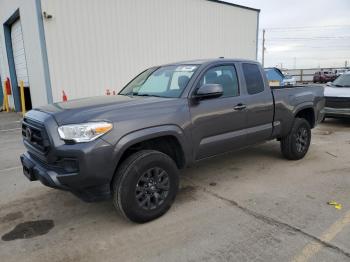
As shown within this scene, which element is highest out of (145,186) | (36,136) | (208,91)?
(208,91)

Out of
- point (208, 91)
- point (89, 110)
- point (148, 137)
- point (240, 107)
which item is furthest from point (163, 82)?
point (89, 110)

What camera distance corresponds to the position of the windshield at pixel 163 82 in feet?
13.4

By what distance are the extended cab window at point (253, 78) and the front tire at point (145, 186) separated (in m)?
1.93

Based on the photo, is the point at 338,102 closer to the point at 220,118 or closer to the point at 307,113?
the point at 307,113

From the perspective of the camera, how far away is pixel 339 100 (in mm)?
9188

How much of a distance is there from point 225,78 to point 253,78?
2.10 ft

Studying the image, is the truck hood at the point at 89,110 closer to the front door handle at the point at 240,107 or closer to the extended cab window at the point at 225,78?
the extended cab window at the point at 225,78

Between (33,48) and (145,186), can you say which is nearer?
(145,186)

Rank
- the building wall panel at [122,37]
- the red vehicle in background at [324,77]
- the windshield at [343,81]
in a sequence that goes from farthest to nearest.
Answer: the red vehicle in background at [324,77] → the building wall panel at [122,37] → the windshield at [343,81]

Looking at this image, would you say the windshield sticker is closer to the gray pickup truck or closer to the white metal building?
the gray pickup truck

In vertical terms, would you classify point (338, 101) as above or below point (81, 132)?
below

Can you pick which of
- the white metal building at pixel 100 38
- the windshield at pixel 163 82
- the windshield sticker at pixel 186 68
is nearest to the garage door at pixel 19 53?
the white metal building at pixel 100 38

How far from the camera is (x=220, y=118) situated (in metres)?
4.20

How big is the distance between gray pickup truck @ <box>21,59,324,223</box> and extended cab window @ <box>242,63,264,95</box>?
0.05ft
